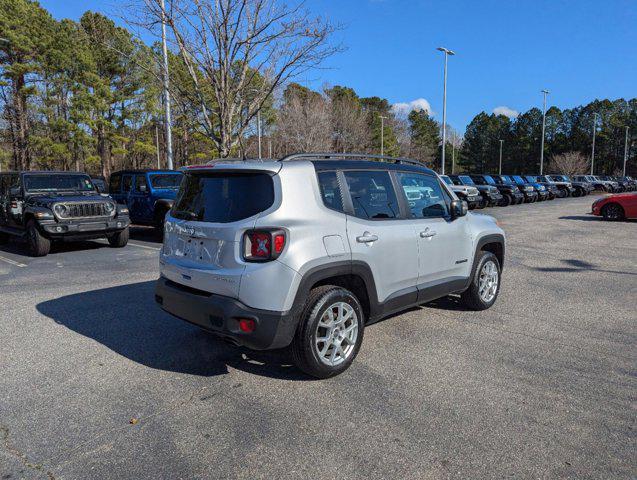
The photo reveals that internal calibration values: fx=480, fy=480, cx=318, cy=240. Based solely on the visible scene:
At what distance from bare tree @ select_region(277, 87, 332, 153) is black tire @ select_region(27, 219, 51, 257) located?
99.0 ft

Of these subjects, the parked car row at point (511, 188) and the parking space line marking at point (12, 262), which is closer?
the parking space line marking at point (12, 262)

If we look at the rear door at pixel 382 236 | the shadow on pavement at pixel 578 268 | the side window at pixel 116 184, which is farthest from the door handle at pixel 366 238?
the side window at pixel 116 184

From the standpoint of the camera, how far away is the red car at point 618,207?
Answer: 16.6m

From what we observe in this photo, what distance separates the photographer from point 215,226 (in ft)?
12.1

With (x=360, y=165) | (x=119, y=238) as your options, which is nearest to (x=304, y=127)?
(x=119, y=238)

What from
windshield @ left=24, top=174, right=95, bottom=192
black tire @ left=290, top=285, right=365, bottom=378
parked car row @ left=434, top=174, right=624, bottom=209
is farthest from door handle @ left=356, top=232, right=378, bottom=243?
parked car row @ left=434, top=174, right=624, bottom=209

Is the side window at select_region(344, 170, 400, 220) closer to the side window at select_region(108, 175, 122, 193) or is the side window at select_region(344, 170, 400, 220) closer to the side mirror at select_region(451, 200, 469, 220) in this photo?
the side mirror at select_region(451, 200, 469, 220)

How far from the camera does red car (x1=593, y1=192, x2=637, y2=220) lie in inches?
652

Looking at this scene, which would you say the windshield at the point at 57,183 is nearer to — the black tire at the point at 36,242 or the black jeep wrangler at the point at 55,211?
the black jeep wrangler at the point at 55,211

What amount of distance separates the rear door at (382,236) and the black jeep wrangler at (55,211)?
7.73 m

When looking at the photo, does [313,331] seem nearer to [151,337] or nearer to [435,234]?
[435,234]

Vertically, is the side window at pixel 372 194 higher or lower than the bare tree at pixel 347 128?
lower

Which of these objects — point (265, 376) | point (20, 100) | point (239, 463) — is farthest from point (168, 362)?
point (20, 100)

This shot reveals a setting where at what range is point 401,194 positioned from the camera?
4.57 m
